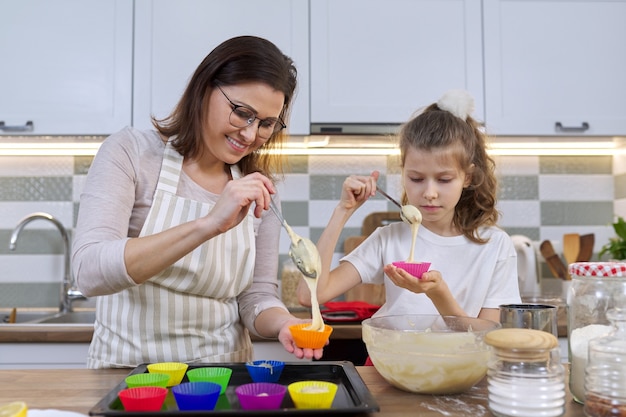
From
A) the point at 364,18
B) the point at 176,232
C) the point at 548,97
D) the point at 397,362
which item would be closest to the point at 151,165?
the point at 176,232

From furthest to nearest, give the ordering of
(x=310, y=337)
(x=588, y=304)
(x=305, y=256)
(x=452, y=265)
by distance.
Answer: (x=452, y=265), (x=305, y=256), (x=310, y=337), (x=588, y=304)

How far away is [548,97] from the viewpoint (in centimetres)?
242

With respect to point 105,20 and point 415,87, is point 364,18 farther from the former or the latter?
point 105,20

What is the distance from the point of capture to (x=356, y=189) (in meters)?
1.59

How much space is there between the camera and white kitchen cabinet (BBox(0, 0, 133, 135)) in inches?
90.4

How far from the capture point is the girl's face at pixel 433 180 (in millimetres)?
1534

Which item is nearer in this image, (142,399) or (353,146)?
(142,399)

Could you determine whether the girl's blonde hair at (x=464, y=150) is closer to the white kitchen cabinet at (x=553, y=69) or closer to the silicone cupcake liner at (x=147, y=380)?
the white kitchen cabinet at (x=553, y=69)

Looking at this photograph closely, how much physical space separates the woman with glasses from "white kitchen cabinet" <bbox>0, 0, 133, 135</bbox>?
851 millimetres

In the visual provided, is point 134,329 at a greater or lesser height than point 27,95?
lesser

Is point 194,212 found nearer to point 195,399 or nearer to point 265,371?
point 265,371

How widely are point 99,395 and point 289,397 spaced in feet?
1.01

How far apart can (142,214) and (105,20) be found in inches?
45.8

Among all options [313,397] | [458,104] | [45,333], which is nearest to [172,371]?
[313,397]
